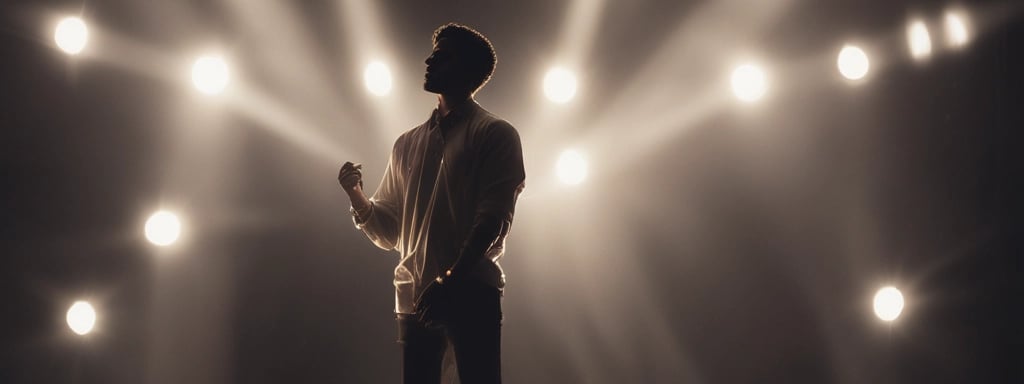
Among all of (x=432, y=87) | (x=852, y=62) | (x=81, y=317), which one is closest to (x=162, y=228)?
(x=81, y=317)

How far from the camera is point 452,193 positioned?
52.7 inches

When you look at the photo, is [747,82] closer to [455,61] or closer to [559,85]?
[559,85]

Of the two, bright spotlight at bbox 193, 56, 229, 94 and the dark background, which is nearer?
the dark background

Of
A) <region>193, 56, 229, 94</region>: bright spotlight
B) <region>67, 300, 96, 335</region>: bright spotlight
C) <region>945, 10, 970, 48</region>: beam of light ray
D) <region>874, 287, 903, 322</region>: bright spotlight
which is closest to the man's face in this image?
<region>193, 56, 229, 94</region>: bright spotlight

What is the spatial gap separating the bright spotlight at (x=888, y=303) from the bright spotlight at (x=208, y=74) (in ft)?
8.23

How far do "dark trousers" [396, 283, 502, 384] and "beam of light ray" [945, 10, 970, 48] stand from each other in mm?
2446

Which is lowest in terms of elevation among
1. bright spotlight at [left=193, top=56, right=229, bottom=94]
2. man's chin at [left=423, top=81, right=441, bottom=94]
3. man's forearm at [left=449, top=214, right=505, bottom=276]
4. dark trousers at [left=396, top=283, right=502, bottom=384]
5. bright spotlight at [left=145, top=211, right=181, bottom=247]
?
dark trousers at [left=396, top=283, right=502, bottom=384]

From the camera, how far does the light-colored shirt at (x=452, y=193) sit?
1284 mm

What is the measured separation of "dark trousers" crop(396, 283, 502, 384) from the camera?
48.4 inches

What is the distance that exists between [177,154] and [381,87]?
2.40ft

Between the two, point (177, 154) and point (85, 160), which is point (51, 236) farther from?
point (177, 154)

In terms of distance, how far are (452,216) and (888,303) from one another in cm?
198

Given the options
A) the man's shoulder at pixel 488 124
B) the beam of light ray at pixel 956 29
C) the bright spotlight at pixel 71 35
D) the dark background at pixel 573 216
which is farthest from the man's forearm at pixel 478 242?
the beam of light ray at pixel 956 29

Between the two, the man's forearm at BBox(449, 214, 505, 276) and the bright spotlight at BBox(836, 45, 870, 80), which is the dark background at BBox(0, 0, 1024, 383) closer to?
the bright spotlight at BBox(836, 45, 870, 80)
